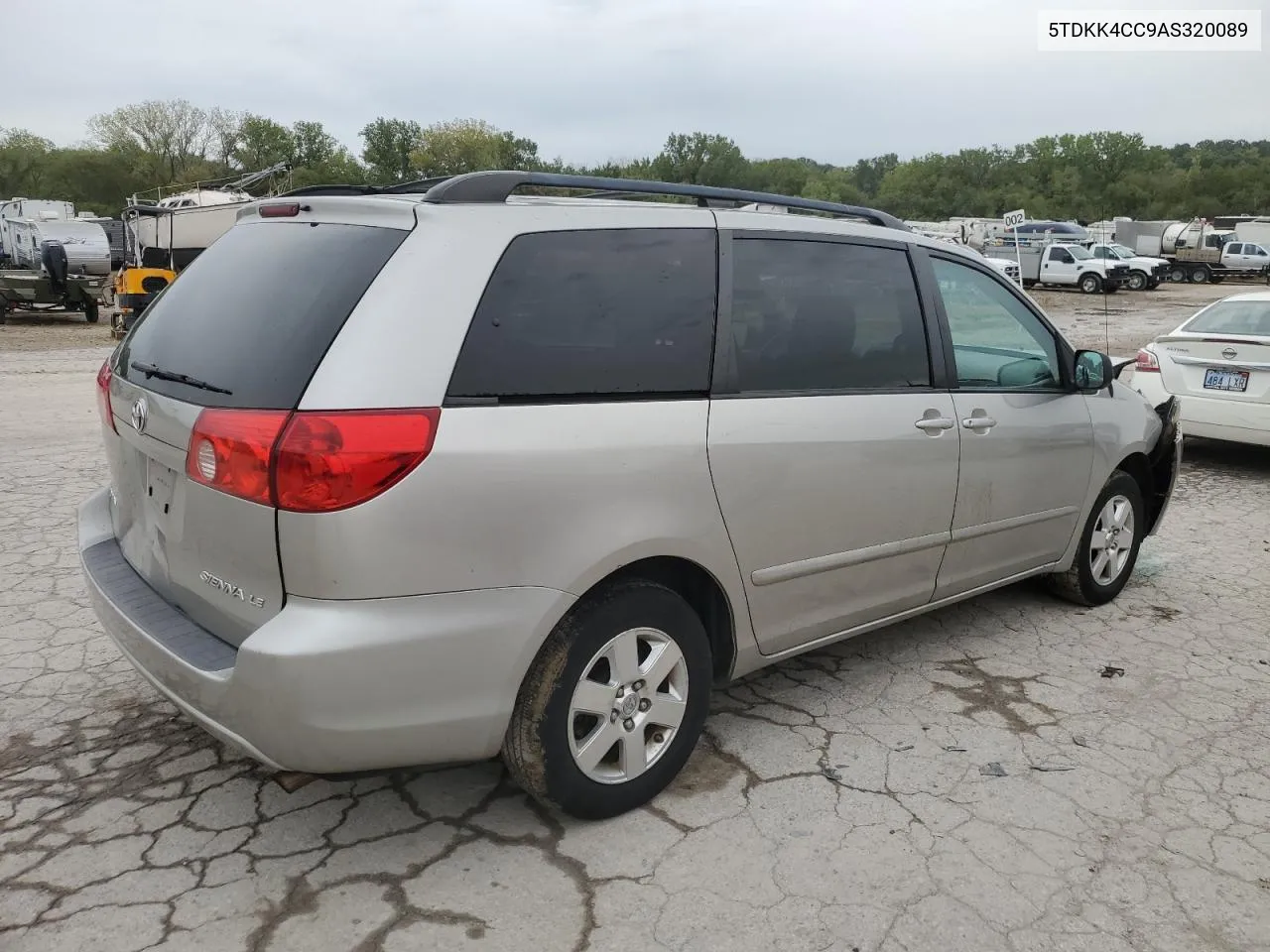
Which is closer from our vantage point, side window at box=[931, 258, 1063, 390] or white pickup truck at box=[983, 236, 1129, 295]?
side window at box=[931, 258, 1063, 390]

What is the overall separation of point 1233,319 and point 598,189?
693cm

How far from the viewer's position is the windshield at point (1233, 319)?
7.68 m

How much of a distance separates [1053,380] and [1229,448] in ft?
19.4

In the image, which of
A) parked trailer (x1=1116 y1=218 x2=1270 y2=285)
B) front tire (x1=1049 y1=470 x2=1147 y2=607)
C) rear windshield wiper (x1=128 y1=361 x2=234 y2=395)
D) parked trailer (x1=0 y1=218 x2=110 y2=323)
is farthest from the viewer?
parked trailer (x1=1116 y1=218 x2=1270 y2=285)

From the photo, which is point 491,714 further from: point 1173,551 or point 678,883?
point 1173,551

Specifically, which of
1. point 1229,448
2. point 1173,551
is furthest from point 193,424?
point 1229,448

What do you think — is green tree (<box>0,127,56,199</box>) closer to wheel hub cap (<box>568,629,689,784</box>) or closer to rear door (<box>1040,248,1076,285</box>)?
rear door (<box>1040,248,1076,285</box>)

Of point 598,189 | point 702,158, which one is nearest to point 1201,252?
point 598,189

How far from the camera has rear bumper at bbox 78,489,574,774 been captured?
2.23 metres

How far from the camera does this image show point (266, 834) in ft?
8.90

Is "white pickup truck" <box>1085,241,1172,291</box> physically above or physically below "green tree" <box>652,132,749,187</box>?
below

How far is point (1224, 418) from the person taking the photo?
7457 millimetres

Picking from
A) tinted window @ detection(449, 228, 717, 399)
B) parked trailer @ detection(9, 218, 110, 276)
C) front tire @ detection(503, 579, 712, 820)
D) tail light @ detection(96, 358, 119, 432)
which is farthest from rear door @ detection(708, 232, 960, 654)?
parked trailer @ detection(9, 218, 110, 276)

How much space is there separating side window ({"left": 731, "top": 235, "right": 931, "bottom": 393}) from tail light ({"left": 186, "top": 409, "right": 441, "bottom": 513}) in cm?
112
